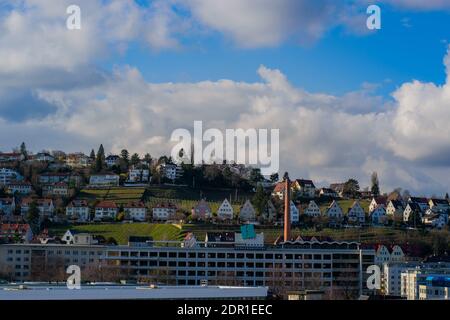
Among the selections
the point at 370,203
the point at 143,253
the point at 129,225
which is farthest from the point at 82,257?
the point at 370,203

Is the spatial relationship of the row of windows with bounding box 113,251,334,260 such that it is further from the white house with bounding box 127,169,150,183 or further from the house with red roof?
the white house with bounding box 127,169,150,183

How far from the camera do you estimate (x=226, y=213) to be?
69.7ft

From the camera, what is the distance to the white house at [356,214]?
22361mm

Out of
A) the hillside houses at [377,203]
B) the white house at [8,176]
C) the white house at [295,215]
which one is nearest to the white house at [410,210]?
the hillside houses at [377,203]

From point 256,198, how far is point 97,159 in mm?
7324

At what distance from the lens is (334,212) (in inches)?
888

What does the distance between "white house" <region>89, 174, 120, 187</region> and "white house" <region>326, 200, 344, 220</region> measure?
24.3 feet

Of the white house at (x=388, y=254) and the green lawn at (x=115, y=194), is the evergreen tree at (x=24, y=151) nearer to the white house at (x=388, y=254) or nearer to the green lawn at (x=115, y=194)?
the green lawn at (x=115, y=194)

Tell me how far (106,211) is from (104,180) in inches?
170

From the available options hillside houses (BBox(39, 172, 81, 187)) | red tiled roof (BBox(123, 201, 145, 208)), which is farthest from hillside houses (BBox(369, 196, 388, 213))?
hillside houses (BBox(39, 172, 81, 187))
